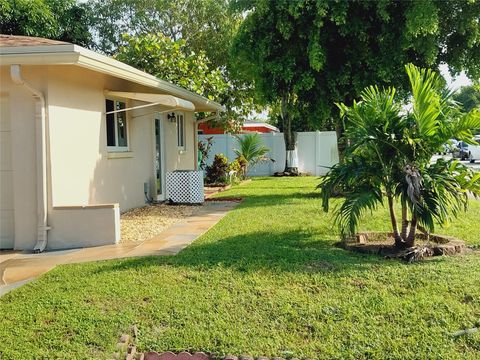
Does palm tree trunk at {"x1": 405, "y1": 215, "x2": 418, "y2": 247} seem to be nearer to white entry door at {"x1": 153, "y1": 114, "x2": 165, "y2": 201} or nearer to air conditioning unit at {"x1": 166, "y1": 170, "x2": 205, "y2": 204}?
air conditioning unit at {"x1": 166, "y1": 170, "x2": 205, "y2": 204}

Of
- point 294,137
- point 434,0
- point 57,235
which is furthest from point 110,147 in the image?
point 294,137

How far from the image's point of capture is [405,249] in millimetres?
6004

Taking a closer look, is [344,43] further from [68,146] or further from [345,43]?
[68,146]

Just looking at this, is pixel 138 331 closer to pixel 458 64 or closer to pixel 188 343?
pixel 188 343

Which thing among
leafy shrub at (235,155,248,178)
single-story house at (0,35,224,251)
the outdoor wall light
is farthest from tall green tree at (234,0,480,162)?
leafy shrub at (235,155,248,178)

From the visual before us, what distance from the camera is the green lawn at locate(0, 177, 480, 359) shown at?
3750 mm

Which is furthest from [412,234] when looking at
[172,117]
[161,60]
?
[161,60]

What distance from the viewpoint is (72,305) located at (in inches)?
175

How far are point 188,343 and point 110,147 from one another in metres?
6.62

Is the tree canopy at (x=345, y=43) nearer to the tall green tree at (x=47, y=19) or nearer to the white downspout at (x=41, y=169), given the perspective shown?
the white downspout at (x=41, y=169)

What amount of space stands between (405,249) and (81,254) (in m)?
4.72

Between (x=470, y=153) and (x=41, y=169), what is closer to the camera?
(x=41, y=169)

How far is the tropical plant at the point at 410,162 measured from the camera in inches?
227

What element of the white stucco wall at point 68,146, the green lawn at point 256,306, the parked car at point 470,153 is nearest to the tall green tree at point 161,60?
the white stucco wall at point 68,146
